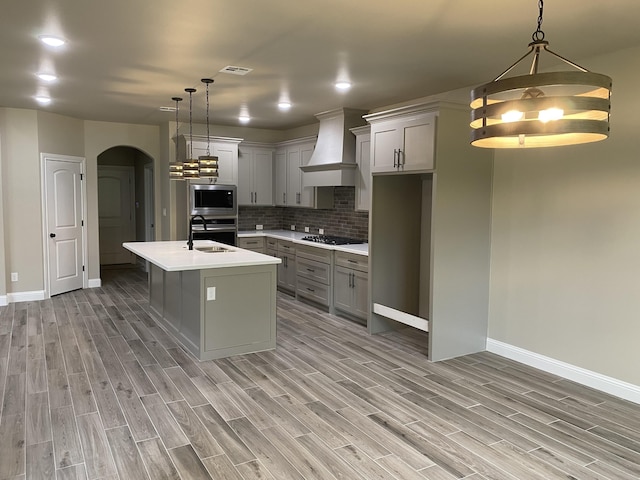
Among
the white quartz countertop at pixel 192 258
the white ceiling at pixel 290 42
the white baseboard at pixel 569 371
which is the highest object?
the white ceiling at pixel 290 42

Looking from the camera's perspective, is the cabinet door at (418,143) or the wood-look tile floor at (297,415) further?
the cabinet door at (418,143)

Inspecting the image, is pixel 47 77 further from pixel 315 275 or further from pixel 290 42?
pixel 315 275

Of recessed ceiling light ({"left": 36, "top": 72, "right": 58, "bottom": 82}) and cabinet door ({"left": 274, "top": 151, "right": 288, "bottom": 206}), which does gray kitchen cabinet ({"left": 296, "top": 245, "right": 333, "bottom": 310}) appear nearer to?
cabinet door ({"left": 274, "top": 151, "right": 288, "bottom": 206})

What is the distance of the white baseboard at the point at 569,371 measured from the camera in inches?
145

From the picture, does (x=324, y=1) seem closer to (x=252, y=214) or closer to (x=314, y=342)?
(x=314, y=342)

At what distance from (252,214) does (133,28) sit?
518 cm

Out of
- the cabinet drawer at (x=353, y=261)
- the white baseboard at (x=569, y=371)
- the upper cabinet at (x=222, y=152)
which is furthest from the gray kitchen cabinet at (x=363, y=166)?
the upper cabinet at (x=222, y=152)

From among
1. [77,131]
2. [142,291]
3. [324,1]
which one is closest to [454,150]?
[324,1]

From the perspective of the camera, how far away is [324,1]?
2.75 m

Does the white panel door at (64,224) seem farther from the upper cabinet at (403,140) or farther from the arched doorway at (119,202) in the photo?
the upper cabinet at (403,140)

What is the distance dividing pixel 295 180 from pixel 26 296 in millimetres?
4198

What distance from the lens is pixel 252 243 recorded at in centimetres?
762

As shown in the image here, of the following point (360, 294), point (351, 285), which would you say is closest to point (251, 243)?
point (351, 285)

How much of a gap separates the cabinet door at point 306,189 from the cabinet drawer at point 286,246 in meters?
0.68
